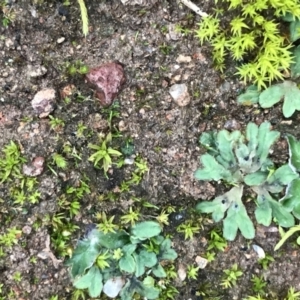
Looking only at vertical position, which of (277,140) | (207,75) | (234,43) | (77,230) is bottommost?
(77,230)

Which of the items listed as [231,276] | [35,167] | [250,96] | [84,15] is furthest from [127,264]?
[84,15]

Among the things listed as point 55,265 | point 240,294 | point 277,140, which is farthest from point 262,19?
point 55,265

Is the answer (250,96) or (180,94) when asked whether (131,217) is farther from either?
(250,96)

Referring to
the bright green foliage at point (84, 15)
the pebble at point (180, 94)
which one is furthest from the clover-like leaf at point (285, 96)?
the bright green foliage at point (84, 15)

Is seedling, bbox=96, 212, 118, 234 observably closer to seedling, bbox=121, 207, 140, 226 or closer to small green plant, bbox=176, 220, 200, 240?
seedling, bbox=121, 207, 140, 226

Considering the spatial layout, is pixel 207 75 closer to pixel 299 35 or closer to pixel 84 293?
pixel 299 35

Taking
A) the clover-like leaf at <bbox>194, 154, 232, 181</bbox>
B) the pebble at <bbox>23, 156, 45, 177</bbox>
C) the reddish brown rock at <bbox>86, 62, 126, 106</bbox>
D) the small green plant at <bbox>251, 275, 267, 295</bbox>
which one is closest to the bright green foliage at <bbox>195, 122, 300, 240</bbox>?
the clover-like leaf at <bbox>194, 154, 232, 181</bbox>
